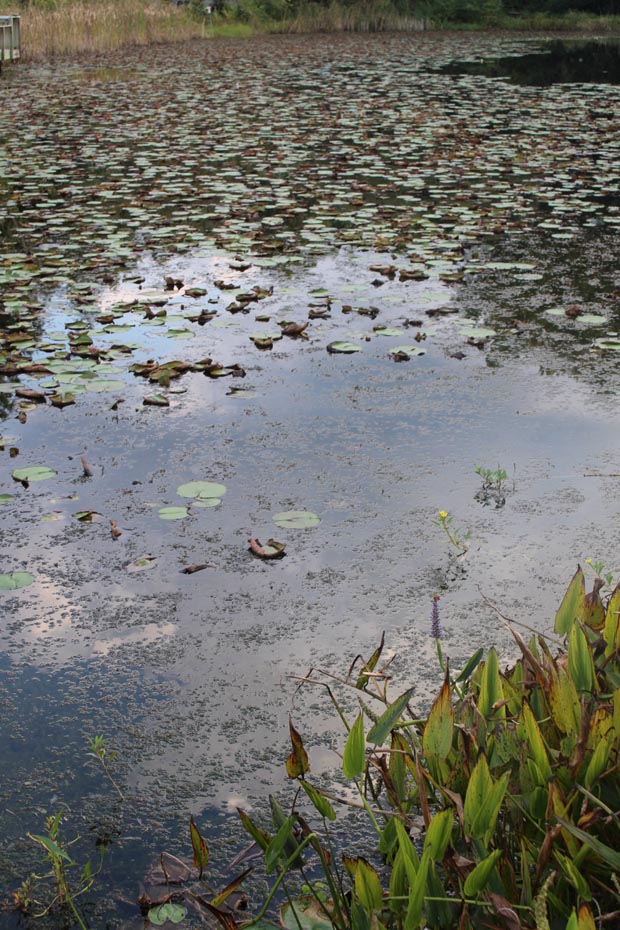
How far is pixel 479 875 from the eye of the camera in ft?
4.07

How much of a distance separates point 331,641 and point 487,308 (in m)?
3.12

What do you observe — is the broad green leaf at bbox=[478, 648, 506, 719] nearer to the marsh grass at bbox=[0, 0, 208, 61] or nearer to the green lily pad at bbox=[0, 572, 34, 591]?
the green lily pad at bbox=[0, 572, 34, 591]

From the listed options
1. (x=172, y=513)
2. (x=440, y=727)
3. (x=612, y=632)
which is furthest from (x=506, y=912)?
(x=172, y=513)

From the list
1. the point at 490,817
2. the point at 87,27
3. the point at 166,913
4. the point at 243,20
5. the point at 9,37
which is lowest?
the point at 166,913

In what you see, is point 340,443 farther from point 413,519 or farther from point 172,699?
point 172,699

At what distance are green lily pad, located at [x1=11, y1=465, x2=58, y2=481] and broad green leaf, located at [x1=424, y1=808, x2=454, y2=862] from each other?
7.89 feet

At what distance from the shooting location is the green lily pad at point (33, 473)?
3.37 metres

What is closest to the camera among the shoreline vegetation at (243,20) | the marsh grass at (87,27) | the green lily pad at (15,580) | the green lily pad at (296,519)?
the green lily pad at (15,580)

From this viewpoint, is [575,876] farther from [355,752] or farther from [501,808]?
[355,752]

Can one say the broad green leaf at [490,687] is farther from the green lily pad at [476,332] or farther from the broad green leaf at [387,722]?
the green lily pad at [476,332]

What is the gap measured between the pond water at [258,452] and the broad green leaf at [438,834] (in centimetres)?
70

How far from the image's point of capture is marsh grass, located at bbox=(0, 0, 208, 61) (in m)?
20.0

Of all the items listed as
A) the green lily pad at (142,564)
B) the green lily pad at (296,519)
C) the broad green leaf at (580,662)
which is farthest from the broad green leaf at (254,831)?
the green lily pad at (296,519)

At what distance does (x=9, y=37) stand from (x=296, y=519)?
57.2 ft
